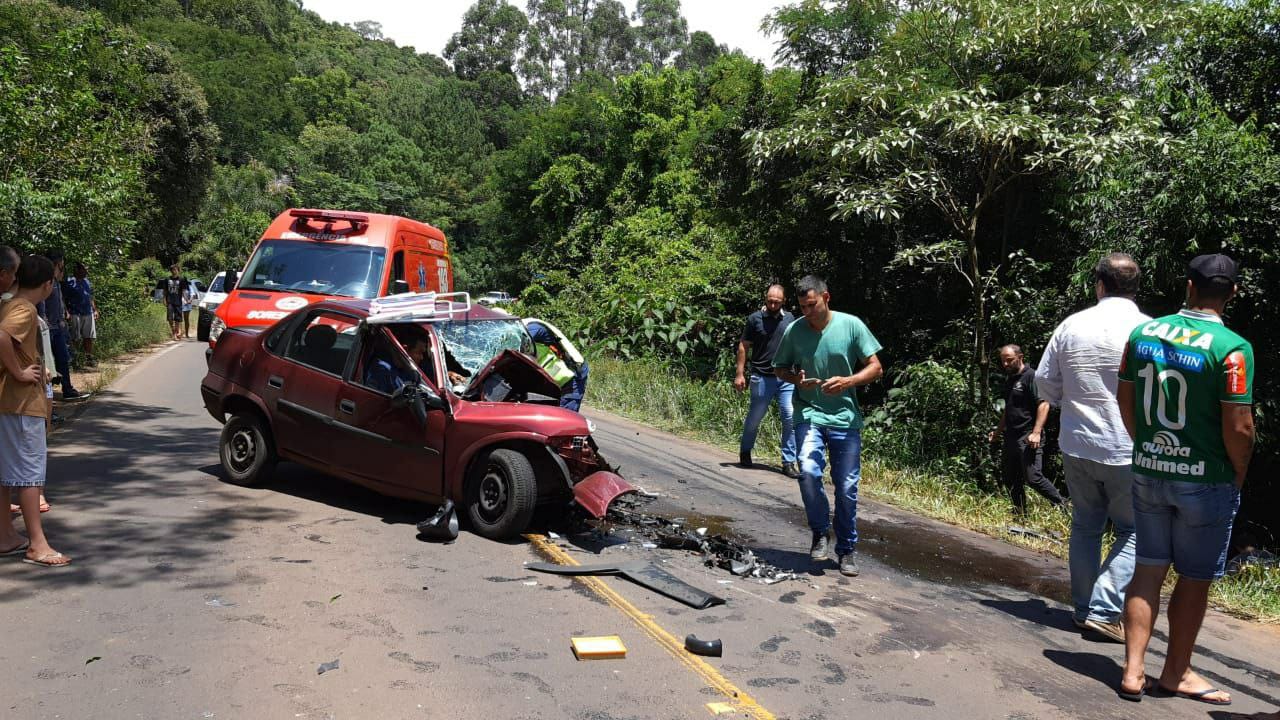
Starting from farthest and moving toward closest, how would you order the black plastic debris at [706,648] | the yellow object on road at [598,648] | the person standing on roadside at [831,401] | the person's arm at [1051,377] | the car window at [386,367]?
the car window at [386,367] < the person standing on roadside at [831,401] < the person's arm at [1051,377] < the black plastic debris at [706,648] < the yellow object on road at [598,648]

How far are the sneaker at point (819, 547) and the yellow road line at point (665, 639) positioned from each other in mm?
1506

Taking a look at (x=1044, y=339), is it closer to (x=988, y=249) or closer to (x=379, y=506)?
(x=988, y=249)

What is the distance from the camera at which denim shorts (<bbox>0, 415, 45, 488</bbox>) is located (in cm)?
559

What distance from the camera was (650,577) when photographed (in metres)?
6.04

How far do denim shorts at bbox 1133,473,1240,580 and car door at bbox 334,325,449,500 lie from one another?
4467 mm

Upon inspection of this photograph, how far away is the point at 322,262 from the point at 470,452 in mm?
7027

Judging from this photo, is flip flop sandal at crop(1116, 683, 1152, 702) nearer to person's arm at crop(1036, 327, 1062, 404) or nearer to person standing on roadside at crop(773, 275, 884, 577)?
person's arm at crop(1036, 327, 1062, 404)

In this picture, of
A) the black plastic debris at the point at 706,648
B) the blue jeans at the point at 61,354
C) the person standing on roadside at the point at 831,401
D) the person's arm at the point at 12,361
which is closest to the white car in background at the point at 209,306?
the blue jeans at the point at 61,354

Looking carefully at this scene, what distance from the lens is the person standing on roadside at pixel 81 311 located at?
48.2 ft

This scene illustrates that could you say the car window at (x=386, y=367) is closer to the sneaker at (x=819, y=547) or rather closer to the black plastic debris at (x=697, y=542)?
Answer: the black plastic debris at (x=697, y=542)

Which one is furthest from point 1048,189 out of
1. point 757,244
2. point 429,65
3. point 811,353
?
point 429,65

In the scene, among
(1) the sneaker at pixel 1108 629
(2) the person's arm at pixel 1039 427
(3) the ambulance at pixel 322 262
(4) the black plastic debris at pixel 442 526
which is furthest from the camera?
(3) the ambulance at pixel 322 262

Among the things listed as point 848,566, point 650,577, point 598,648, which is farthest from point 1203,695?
point 650,577

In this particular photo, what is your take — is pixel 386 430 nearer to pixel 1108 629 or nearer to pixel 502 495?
pixel 502 495
